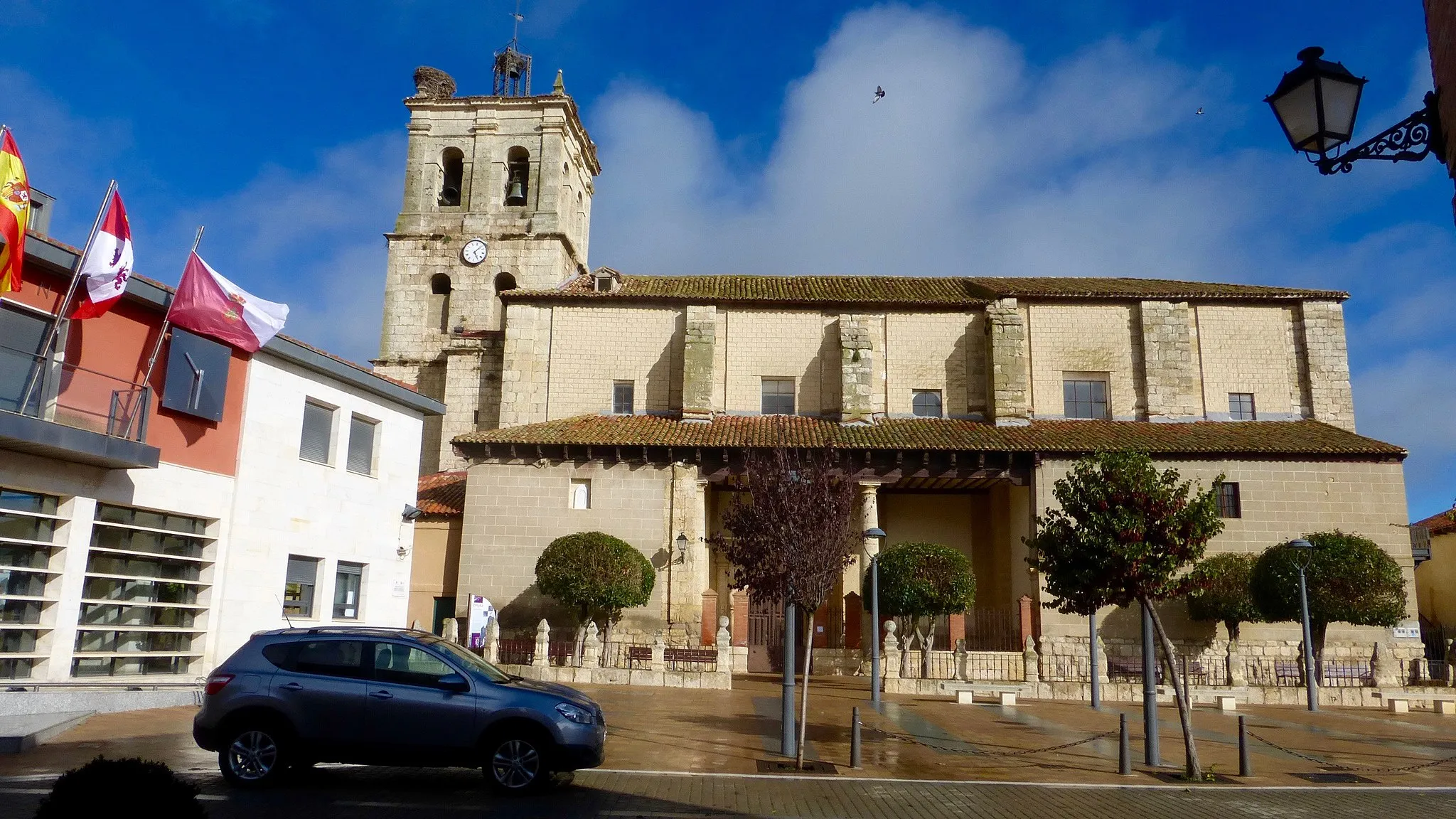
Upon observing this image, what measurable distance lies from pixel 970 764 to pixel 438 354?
31.7m

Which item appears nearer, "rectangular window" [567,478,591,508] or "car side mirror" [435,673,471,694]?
"car side mirror" [435,673,471,694]

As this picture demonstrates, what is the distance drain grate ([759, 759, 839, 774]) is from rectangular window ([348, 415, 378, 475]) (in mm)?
12038

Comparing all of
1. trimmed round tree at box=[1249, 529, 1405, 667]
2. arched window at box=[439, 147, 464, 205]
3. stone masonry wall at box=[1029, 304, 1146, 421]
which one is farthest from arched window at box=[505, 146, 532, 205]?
trimmed round tree at box=[1249, 529, 1405, 667]

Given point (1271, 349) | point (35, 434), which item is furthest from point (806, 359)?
point (35, 434)

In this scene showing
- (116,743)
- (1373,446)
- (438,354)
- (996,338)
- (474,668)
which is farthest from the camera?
(438,354)

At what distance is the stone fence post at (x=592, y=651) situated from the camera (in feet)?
74.3

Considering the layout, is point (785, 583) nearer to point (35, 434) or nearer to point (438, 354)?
point (35, 434)

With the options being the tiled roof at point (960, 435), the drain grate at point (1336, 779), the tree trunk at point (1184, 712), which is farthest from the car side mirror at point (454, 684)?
the tiled roof at point (960, 435)

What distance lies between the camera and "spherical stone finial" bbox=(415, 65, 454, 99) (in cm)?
4325

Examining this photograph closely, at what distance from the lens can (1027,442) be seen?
28.6 m

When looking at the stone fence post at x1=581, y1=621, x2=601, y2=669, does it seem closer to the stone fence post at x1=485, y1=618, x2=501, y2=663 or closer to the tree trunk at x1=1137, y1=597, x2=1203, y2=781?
the stone fence post at x1=485, y1=618, x2=501, y2=663

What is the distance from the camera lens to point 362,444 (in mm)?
20453

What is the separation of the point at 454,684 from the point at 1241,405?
30.5 metres

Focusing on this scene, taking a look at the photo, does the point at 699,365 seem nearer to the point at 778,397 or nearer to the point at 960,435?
the point at 778,397
